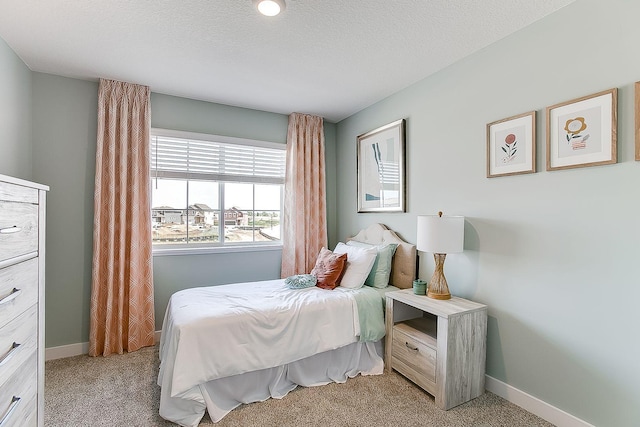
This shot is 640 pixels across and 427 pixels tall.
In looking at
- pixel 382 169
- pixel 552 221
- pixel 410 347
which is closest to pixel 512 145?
pixel 552 221

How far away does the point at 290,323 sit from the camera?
2.16 m

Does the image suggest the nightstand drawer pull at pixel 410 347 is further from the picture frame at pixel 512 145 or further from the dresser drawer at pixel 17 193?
the dresser drawer at pixel 17 193

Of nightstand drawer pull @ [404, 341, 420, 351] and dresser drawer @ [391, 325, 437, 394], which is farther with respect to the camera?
nightstand drawer pull @ [404, 341, 420, 351]

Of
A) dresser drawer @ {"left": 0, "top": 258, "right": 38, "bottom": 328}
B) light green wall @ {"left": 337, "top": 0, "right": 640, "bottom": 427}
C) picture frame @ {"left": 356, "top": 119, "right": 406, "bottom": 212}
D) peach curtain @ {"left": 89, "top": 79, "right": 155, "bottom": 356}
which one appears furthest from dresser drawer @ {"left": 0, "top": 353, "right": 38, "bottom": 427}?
picture frame @ {"left": 356, "top": 119, "right": 406, "bottom": 212}

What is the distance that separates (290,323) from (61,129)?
2.75 meters

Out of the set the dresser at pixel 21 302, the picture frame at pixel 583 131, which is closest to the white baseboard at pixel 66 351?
the dresser at pixel 21 302

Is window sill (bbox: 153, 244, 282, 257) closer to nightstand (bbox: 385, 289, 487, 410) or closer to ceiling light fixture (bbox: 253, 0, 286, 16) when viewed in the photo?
nightstand (bbox: 385, 289, 487, 410)

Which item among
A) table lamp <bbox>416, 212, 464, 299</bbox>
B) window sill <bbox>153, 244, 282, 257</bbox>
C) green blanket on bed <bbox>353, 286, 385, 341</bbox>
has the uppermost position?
table lamp <bbox>416, 212, 464, 299</bbox>

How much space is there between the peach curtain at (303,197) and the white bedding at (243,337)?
1.07m

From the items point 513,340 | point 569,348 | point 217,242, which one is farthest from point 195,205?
point 569,348

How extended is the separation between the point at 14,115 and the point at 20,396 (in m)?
2.17

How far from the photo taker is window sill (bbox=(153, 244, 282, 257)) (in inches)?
123

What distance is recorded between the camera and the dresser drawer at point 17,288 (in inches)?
45.5

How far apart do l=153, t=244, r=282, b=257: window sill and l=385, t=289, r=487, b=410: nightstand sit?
1.82 m
